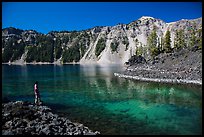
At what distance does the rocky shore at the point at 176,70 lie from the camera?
58531 mm

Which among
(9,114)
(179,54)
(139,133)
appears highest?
(179,54)

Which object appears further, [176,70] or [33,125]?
[176,70]

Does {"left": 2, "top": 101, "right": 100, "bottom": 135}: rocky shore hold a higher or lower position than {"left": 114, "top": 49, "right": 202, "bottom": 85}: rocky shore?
lower

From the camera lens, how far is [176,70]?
240 ft

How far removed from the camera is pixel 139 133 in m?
21.2

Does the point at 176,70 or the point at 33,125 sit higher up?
the point at 176,70

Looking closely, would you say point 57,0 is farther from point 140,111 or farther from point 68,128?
point 140,111

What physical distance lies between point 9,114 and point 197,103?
24.0 metres

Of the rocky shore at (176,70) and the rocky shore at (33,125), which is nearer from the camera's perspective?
the rocky shore at (33,125)

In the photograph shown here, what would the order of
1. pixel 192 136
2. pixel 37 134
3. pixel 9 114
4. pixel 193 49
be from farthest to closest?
pixel 193 49
pixel 9 114
pixel 192 136
pixel 37 134

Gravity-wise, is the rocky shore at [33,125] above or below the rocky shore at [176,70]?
below

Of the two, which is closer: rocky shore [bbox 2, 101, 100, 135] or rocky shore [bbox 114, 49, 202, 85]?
rocky shore [bbox 2, 101, 100, 135]

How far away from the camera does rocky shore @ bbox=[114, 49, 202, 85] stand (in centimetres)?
5853

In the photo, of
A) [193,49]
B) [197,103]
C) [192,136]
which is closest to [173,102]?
[197,103]
